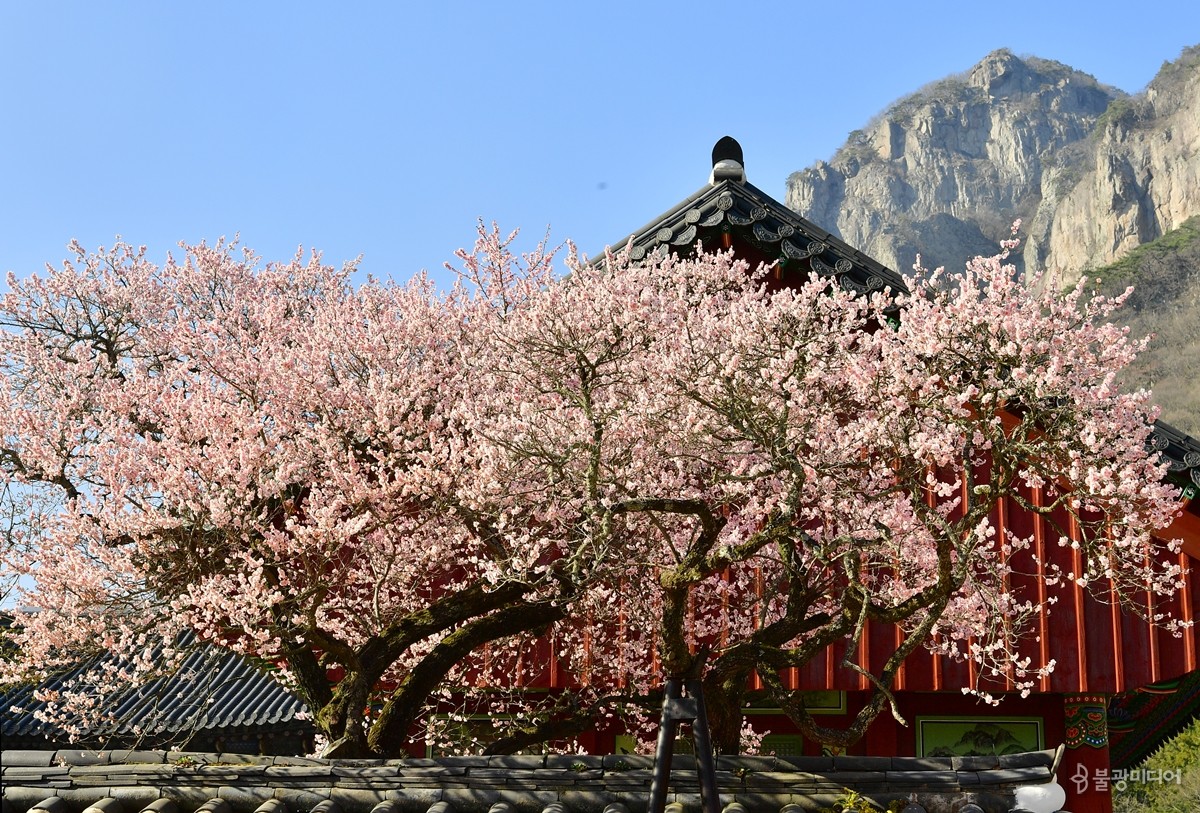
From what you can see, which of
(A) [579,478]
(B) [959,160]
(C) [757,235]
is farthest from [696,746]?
(B) [959,160]

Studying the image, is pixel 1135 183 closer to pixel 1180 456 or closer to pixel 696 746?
pixel 1180 456

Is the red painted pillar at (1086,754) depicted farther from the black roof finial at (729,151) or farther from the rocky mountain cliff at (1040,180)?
the rocky mountain cliff at (1040,180)

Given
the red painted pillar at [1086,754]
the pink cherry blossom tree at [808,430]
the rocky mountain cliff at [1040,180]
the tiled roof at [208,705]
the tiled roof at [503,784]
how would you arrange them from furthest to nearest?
1. the rocky mountain cliff at [1040,180]
2. the tiled roof at [208,705]
3. the red painted pillar at [1086,754]
4. the pink cherry blossom tree at [808,430]
5. the tiled roof at [503,784]

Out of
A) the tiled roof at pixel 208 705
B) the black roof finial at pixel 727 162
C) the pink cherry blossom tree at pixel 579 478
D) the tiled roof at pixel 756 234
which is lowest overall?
the tiled roof at pixel 208 705

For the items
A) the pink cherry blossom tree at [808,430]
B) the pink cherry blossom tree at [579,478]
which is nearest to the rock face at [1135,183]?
the pink cherry blossom tree at [579,478]

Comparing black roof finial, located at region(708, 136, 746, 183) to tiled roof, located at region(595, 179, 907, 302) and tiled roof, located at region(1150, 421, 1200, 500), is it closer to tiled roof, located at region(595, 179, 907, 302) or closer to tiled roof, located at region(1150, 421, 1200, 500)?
tiled roof, located at region(595, 179, 907, 302)

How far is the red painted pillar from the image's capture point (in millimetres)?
10258

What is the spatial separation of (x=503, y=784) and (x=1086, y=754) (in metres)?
6.80

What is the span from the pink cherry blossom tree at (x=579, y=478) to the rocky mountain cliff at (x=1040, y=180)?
1755 inches

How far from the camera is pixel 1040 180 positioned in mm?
103375

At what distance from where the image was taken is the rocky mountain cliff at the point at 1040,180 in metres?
60.8

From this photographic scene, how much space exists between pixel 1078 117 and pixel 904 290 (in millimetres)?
114063

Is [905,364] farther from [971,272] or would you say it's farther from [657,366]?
[657,366]

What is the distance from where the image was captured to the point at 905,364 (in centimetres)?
716
